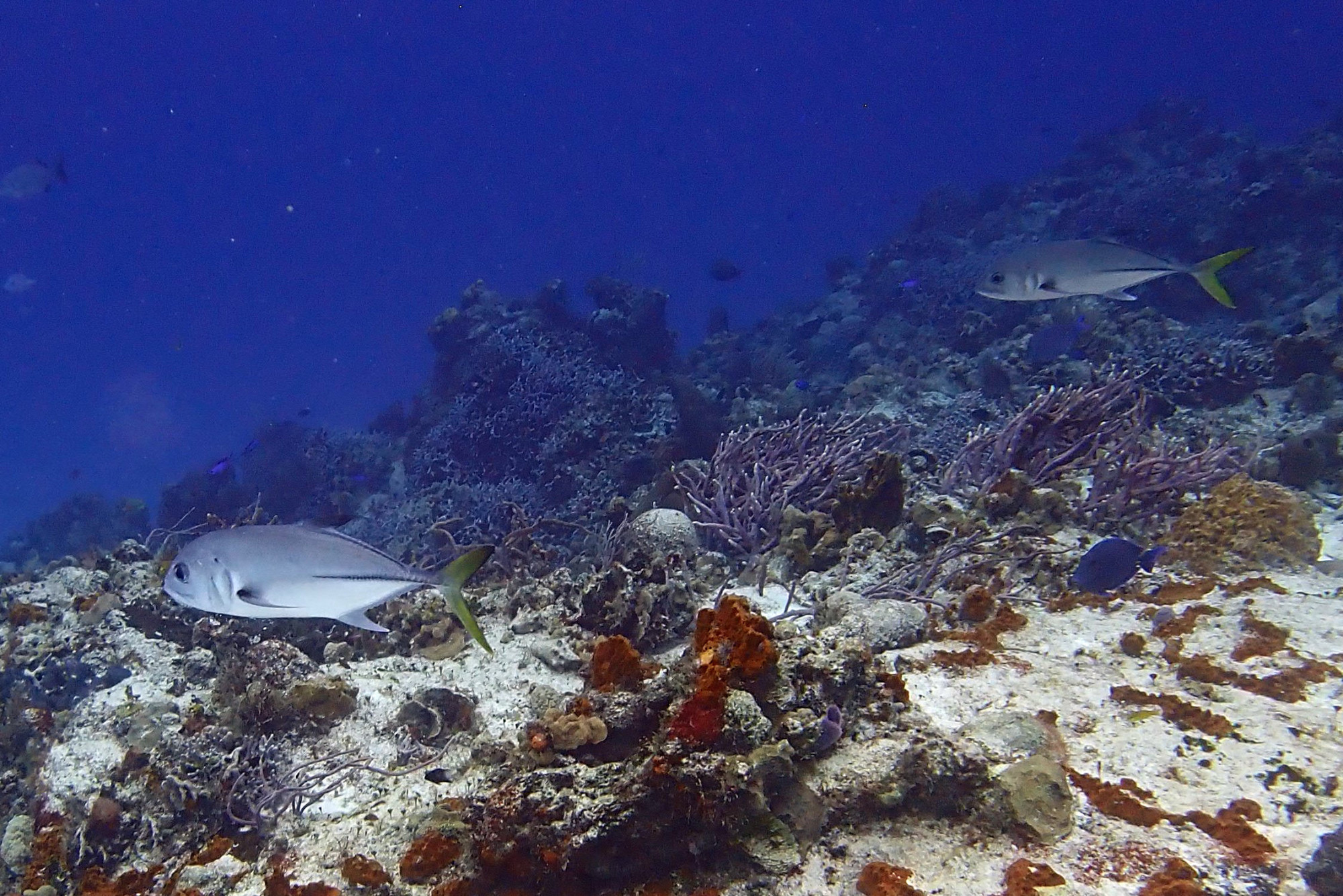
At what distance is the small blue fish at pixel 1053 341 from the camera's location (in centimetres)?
929

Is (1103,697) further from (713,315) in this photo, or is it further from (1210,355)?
(713,315)

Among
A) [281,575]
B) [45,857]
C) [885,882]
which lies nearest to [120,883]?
[45,857]

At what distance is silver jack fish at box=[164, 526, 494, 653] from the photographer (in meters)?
2.58

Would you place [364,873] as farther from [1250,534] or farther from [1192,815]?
[1250,534]

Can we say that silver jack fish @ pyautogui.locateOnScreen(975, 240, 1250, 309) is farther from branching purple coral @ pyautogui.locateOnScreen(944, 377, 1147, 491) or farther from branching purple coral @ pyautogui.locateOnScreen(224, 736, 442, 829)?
branching purple coral @ pyautogui.locateOnScreen(224, 736, 442, 829)

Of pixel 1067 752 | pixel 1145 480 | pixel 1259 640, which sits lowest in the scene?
pixel 1067 752

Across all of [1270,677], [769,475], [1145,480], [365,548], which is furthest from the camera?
[769,475]

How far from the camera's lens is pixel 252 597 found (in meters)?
2.59

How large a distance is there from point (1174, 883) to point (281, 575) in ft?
10.4

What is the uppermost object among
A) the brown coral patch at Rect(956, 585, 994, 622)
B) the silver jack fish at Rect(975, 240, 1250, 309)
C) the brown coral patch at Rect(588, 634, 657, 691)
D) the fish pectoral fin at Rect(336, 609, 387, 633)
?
the silver jack fish at Rect(975, 240, 1250, 309)

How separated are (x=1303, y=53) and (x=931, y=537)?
128 meters

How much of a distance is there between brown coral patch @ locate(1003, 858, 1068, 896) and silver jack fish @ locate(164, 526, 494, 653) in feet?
6.37

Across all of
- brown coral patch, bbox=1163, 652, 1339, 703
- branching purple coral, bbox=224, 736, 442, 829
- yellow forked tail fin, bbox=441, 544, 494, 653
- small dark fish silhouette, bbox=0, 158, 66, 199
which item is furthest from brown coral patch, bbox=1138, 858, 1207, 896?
small dark fish silhouette, bbox=0, 158, 66, 199

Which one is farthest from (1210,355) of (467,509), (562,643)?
(467,509)
